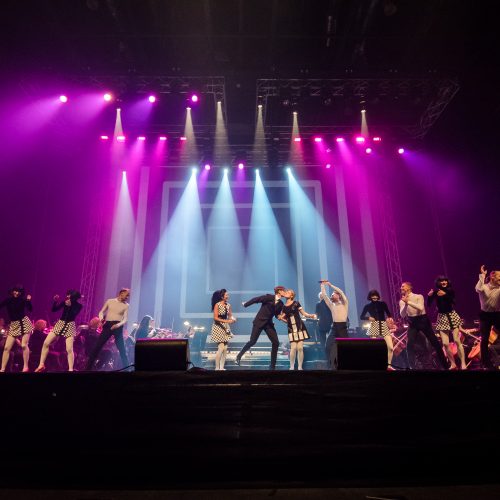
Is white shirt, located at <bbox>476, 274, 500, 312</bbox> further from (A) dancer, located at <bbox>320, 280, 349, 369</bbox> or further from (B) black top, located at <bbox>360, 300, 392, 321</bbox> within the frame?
(A) dancer, located at <bbox>320, 280, 349, 369</bbox>

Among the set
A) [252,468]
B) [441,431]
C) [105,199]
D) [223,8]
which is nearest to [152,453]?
[252,468]

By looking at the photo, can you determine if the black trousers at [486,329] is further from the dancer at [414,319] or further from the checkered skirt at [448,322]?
the dancer at [414,319]

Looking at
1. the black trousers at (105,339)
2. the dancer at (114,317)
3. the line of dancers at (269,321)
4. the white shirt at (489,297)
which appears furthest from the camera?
the dancer at (114,317)

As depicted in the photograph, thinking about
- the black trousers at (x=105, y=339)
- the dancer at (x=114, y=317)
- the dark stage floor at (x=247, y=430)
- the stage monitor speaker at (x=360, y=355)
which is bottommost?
the dark stage floor at (x=247, y=430)

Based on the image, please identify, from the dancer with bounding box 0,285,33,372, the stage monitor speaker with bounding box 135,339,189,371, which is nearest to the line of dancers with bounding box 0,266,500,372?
the dancer with bounding box 0,285,33,372

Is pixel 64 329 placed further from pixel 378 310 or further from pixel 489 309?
pixel 489 309

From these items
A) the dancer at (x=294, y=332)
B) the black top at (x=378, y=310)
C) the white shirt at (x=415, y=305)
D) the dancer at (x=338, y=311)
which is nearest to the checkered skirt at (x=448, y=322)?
the white shirt at (x=415, y=305)

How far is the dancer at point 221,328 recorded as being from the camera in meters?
7.46

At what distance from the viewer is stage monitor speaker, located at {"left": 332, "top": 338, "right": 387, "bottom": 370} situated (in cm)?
Answer: 419

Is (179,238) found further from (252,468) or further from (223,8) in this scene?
(252,468)

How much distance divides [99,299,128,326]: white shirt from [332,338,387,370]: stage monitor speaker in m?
5.14

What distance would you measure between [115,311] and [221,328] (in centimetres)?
229

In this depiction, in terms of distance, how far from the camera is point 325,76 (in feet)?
34.7

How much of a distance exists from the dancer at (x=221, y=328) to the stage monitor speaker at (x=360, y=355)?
3.62m
